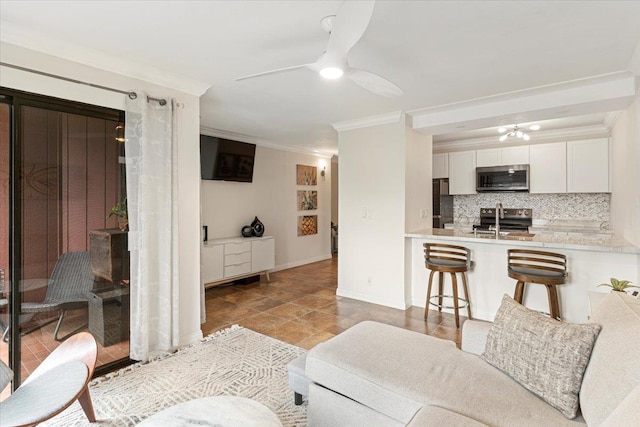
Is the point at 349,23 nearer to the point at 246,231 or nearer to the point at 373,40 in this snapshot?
the point at 373,40

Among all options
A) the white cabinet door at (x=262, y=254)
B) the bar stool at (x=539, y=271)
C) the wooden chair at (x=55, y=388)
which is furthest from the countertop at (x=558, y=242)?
the wooden chair at (x=55, y=388)

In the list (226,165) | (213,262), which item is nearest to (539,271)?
(213,262)

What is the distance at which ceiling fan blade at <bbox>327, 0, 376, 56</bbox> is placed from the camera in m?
1.52

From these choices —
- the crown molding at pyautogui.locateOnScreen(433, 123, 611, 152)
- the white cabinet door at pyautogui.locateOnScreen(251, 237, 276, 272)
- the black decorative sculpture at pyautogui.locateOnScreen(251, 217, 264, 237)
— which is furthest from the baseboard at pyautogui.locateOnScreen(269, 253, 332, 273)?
the crown molding at pyautogui.locateOnScreen(433, 123, 611, 152)

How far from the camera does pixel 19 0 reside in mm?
1843

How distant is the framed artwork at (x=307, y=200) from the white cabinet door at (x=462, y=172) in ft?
9.00

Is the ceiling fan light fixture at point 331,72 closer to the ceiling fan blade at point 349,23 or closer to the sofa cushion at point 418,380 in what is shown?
the ceiling fan blade at point 349,23

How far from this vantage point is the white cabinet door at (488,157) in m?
5.59

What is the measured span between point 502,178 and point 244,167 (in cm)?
431

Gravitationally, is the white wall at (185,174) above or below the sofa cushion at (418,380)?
above

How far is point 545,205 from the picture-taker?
5551 mm

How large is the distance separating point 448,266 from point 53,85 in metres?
3.83

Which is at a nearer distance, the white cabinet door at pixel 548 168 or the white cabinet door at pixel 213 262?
the white cabinet door at pixel 213 262

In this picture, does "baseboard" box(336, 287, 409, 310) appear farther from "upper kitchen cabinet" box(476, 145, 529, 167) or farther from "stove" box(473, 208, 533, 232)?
"upper kitchen cabinet" box(476, 145, 529, 167)
